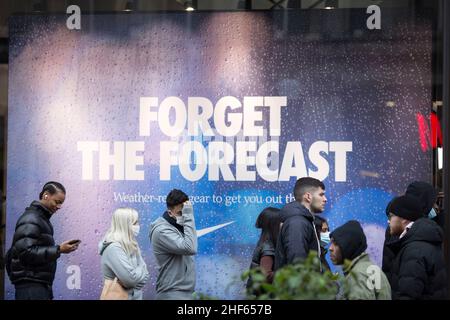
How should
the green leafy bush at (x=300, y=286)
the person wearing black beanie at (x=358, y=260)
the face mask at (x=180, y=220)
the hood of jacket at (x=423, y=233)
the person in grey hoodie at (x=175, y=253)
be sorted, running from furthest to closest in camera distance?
the face mask at (x=180, y=220), the person in grey hoodie at (x=175, y=253), the hood of jacket at (x=423, y=233), the person wearing black beanie at (x=358, y=260), the green leafy bush at (x=300, y=286)

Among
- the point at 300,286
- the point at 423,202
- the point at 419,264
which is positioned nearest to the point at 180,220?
the point at 423,202

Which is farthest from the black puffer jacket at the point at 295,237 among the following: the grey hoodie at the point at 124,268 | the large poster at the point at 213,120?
the grey hoodie at the point at 124,268

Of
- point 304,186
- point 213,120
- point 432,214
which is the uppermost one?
point 213,120

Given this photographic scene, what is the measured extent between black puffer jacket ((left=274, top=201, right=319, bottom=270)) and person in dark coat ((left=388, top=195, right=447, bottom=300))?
640mm

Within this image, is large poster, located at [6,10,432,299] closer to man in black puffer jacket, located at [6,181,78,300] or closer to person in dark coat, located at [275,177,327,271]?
man in black puffer jacket, located at [6,181,78,300]

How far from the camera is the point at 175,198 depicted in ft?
29.0

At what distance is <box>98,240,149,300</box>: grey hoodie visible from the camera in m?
8.44

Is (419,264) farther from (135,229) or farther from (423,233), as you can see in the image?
(135,229)

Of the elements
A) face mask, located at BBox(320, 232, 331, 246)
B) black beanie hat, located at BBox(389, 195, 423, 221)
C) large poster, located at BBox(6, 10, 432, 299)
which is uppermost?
large poster, located at BBox(6, 10, 432, 299)

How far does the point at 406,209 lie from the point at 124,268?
2349 mm

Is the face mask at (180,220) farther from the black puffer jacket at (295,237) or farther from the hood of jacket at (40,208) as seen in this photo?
the hood of jacket at (40,208)

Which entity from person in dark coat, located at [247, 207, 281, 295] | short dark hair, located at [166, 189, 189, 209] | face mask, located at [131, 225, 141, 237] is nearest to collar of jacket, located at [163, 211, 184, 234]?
short dark hair, located at [166, 189, 189, 209]

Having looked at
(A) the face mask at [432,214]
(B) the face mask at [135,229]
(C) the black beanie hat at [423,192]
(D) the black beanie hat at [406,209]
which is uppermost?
(C) the black beanie hat at [423,192]

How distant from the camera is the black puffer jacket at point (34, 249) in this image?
29.0ft
